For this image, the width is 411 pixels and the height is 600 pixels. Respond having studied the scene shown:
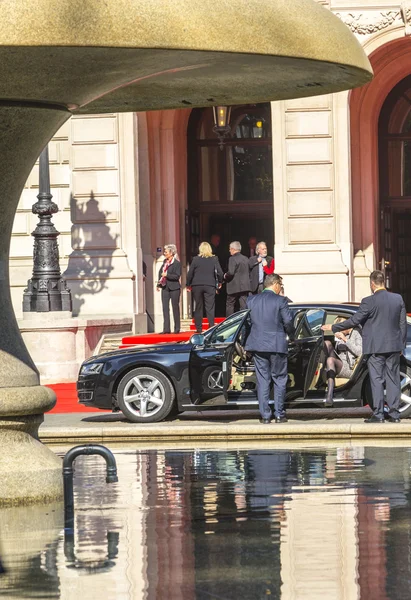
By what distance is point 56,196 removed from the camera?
1259 inches

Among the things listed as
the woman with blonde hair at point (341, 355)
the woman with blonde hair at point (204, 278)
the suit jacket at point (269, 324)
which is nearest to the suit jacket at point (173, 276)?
the woman with blonde hair at point (204, 278)

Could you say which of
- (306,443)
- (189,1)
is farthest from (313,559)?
(306,443)

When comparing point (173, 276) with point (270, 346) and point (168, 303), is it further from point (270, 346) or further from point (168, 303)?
point (270, 346)

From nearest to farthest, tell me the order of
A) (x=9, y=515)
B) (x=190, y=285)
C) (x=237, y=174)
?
(x=9, y=515) < (x=190, y=285) < (x=237, y=174)

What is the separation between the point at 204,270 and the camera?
26297 mm

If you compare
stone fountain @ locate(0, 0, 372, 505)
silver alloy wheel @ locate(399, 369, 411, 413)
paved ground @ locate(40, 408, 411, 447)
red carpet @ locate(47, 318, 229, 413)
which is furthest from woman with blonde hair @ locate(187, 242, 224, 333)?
stone fountain @ locate(0, 0, 372, 505)

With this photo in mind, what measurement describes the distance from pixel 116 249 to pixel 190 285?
4.28m

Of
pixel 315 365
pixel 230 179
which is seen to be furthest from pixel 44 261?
pixel 230 179

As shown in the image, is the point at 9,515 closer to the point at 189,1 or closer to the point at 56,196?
the point at 189,1

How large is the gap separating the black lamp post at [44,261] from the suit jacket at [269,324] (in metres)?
8.52

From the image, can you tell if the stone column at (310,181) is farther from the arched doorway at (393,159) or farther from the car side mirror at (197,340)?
the car side mirror at (197,340)

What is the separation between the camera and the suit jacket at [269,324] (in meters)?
17.4

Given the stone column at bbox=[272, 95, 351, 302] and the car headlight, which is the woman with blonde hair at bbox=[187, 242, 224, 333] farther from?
the car headlight

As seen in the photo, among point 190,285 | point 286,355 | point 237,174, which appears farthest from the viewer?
point 237,174
